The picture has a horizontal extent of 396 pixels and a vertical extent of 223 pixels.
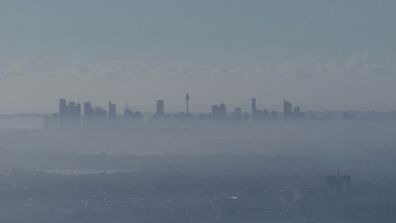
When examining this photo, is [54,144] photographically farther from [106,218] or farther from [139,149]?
[106,218]

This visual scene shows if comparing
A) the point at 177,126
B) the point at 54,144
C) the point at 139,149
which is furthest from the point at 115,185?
the point at 177,126

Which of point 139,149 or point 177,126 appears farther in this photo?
point 177,126

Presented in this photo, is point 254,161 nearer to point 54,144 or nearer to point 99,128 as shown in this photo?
point 54,144

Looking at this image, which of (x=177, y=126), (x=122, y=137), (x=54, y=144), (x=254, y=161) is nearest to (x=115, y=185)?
(x=254, y=161)

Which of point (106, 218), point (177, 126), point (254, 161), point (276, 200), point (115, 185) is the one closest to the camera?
point (106, 218)

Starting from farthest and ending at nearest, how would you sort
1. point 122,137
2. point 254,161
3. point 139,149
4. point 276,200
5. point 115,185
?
point 122,137 → point 139,149 → point 254,161 → point 115,185 → point 276,200

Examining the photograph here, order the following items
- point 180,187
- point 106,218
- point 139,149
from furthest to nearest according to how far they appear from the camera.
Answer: point 139,149, point 180,187, point 106,218
